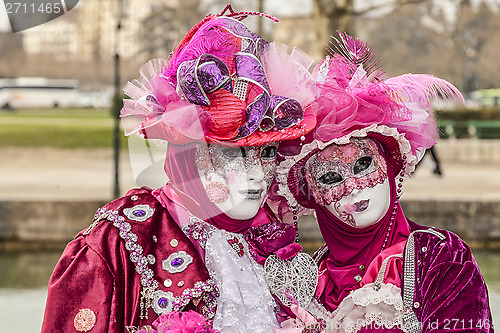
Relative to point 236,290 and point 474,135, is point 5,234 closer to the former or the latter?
point 236,290

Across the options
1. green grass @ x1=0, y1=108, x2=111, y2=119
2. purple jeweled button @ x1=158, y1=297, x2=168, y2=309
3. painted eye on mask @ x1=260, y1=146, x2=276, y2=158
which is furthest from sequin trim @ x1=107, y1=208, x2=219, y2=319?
green grass @ x1=0, y1=108, x2=111, y2=119

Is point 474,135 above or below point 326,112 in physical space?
below

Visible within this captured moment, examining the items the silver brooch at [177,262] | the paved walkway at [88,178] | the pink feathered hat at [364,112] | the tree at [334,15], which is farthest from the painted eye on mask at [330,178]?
the tree at [334,15]

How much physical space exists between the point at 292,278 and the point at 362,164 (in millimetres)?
575

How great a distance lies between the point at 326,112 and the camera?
128 inches

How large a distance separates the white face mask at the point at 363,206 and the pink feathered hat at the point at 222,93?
370 millimetres

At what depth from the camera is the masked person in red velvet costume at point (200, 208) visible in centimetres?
293

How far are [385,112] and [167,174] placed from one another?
37.6 inches

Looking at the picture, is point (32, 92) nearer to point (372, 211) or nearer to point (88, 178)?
point (88, 178)

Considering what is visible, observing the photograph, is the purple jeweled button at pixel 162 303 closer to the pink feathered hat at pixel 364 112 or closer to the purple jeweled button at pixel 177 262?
the purple jeweled button at pixel 177 262

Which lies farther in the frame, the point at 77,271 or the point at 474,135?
the point at 474,135

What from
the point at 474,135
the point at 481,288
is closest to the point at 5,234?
the point at 481,288

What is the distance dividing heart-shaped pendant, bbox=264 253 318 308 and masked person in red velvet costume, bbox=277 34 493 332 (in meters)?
0.06

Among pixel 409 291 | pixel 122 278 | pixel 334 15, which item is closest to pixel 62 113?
pixel 334 15
